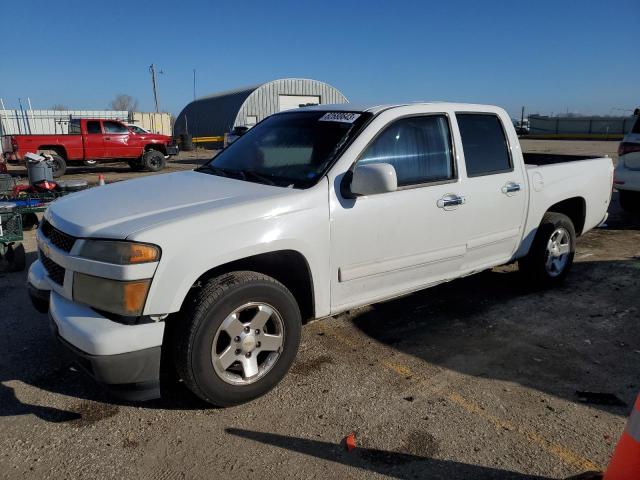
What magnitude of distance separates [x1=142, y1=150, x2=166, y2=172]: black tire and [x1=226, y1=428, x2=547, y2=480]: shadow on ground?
17.0 metres

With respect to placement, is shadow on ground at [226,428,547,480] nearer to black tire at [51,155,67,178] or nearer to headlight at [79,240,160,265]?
headlight at [79,240,160,265]

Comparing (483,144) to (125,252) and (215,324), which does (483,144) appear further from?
(125,252)

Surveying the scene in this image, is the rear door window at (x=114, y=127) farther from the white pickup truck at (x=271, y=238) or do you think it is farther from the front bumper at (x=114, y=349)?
the front bumper at (x=114, y=349)

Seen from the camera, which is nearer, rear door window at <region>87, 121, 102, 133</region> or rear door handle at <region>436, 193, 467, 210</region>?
rear door handle at <region>436, 193, 467, 210</region>

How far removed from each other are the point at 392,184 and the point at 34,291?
240 cm

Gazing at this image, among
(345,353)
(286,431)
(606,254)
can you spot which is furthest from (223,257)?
(606,254)

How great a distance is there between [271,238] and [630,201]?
8176mm

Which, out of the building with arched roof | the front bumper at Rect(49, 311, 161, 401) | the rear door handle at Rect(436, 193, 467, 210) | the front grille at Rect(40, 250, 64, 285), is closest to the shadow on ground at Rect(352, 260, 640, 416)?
the rear door handle at Rect(436, 193, 467, 210)

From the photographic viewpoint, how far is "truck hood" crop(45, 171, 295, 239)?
9.00ft

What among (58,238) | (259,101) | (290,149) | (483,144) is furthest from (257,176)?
(259,101)

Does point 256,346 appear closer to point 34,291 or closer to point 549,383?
point 34,291

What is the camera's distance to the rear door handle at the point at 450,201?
3.71 meters

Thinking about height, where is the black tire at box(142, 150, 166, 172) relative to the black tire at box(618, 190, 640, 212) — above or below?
above

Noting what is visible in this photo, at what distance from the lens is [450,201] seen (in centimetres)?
376
